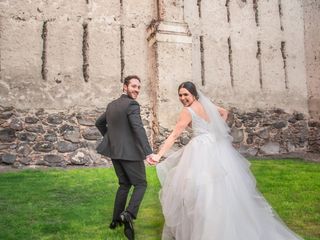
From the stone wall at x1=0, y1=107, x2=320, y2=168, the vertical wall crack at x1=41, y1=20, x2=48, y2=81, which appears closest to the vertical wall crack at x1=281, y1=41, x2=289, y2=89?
the stone wall at x1=0, y1=107, x2=320, y2=168

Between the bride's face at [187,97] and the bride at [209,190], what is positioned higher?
the bride's face at [187,97]

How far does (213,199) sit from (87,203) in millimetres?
2281

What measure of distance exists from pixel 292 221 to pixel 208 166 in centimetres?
157

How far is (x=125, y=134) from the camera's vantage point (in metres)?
3.46

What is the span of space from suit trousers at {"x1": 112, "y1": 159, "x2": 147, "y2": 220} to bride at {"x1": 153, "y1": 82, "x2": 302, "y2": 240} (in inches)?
8.9

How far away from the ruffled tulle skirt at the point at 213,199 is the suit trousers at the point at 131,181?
0.27 m

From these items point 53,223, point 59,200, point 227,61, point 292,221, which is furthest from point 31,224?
point 227,61

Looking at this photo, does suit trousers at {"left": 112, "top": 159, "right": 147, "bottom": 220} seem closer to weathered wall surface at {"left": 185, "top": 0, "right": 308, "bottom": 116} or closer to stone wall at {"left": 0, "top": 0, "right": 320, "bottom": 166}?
stone wall at {"left": 0, "top": 0, "right": 320, "bottom": 166}

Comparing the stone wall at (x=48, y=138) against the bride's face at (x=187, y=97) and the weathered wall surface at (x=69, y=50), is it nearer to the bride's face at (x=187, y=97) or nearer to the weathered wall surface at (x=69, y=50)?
the weathered wall surface at (x=69, y=50)

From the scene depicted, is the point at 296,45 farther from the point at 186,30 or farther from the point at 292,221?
the point at 292,221

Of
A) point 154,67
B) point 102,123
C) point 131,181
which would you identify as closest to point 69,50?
point 154,67

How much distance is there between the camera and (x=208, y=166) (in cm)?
291

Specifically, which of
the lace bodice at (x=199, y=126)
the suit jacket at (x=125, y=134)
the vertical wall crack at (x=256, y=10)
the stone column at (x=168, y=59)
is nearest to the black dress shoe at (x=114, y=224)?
the suit jacket at (x=125, y=134)

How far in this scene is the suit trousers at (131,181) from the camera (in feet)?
10.9
